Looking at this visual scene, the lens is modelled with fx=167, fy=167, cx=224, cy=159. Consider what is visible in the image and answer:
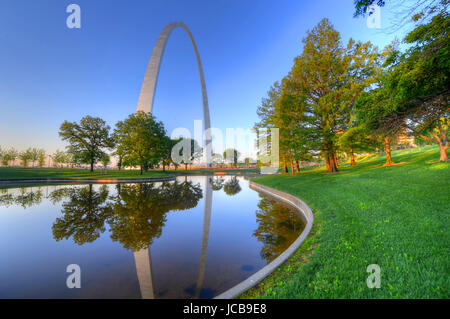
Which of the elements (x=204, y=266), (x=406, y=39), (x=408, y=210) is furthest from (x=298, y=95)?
(x=204, y=266)

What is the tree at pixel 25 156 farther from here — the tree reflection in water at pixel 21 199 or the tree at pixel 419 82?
the tree at pixel 419 82

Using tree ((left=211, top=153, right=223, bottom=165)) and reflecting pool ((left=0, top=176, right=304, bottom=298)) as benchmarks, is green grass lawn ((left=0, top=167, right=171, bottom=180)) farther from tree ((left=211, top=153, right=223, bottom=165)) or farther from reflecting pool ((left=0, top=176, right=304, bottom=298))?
tree ((left=211, top=153, right=223, bottom=165))

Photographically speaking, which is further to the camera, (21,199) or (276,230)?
(21,199)

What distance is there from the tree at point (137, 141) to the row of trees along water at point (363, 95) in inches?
1036

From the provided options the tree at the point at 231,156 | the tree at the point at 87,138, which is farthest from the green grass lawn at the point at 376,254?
the tree at the point at 231,156

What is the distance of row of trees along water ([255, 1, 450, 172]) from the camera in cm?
582

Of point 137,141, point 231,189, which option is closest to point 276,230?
point 231,189

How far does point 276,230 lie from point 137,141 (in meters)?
34.1

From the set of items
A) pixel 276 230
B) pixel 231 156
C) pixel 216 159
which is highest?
pixel 231 156

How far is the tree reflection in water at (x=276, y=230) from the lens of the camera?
4659 mm

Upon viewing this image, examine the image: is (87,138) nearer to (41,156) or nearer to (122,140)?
(122,140)

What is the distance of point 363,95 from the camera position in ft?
30.7

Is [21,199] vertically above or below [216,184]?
above

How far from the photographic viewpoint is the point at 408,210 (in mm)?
5383
